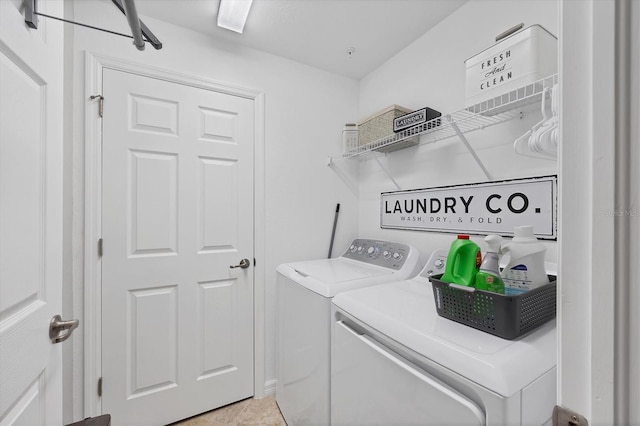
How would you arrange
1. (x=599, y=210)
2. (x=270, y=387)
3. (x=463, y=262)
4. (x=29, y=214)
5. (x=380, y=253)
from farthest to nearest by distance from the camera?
(x=270, y=387)
(x=380, y=253)
(x=463, y=262)
(x=29, y=214)
(x=599, y=210)

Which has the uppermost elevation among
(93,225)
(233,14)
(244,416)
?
(233,14)

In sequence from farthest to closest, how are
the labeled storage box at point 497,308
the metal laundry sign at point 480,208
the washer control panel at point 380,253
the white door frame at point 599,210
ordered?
the washer control panel at point 380,253, the metal laundry sign at point 480,208, the labeled storage box at point 497,308, the white door frame at point 599,210

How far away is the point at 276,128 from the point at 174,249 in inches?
43.8

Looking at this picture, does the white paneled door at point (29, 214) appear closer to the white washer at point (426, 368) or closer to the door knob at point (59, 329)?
the door knob at point (59, 329)

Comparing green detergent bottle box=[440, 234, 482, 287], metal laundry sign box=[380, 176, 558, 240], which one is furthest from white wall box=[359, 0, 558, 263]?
green detergent bottle box=[440, 234, 482, 287]

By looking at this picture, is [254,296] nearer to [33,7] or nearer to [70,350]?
[70,350]

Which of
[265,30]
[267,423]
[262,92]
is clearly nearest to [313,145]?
[262,92]

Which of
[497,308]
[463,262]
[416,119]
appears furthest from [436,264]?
[416,119]

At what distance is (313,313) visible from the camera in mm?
1389

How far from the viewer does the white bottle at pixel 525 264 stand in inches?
34.1

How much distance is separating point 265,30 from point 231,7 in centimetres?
27

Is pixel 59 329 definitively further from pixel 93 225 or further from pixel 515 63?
pixel 515 63

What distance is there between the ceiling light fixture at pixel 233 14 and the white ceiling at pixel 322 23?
0.15ft

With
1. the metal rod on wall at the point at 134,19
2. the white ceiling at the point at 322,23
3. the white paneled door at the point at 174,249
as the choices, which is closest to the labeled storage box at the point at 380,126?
the white ceiling at the point at 322,23
